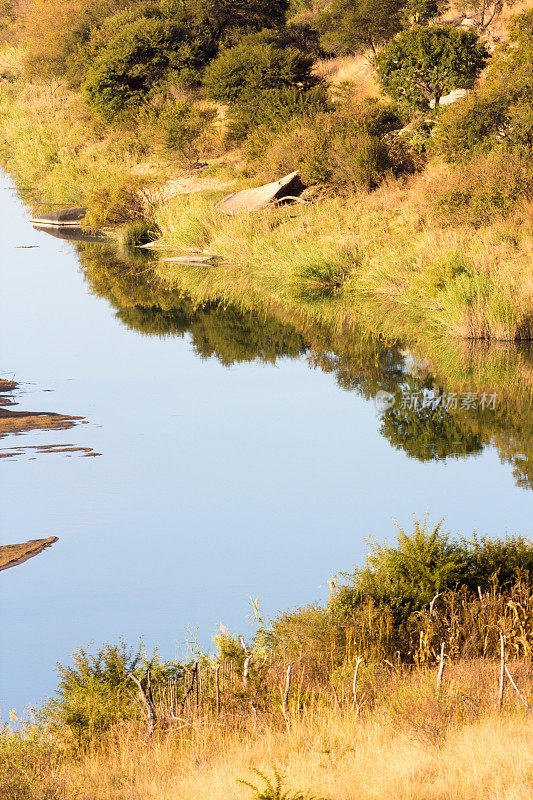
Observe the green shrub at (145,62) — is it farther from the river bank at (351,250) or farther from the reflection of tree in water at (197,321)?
the reflection of tree in water at (197,321)

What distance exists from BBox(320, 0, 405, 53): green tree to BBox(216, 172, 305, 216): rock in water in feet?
43.4

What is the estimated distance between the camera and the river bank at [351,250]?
1747 cm

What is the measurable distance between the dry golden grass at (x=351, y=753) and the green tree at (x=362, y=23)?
37480 millimetres

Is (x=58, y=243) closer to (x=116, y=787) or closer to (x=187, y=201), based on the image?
(x=187, y=201)

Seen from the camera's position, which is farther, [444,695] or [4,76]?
[4,76]

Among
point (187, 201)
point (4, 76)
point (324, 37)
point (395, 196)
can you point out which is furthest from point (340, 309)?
point (4, 76)

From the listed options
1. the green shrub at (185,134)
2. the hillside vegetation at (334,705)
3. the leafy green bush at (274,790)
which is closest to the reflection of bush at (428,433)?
the hillside vegetation at (334,705)

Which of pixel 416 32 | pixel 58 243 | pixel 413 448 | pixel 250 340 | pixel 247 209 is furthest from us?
pixel 58 243

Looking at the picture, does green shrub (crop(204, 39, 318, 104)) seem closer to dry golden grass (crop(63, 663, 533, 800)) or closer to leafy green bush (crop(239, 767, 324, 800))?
dry golden grass (crop(63, 663, 533, 800))

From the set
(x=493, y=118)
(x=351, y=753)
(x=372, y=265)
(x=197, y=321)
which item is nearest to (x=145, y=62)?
(x=493, y=118)

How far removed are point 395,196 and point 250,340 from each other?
8.74 meters

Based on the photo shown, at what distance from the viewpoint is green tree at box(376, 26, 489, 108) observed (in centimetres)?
3006

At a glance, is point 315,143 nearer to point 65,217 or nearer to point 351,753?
point 65,217

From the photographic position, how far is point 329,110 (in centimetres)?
3472
